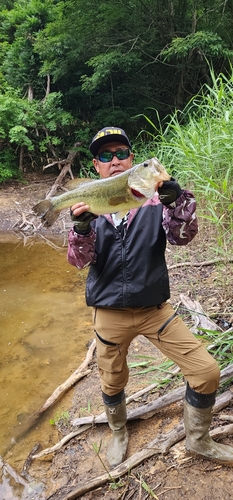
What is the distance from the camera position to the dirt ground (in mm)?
2148

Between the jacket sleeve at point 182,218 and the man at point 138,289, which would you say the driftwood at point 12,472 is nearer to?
the man at point 138,289

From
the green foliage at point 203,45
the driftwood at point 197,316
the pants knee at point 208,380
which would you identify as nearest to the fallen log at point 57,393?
the driftwood at point 197,316

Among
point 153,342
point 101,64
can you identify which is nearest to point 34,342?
point 153,342

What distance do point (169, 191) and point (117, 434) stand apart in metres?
1.84

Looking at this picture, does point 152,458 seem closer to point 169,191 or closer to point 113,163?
point 169,191

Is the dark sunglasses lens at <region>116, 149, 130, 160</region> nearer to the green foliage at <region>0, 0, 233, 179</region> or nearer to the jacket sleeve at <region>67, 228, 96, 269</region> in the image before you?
the jacket sleeve at <region>67, 228, 96, 269</region>

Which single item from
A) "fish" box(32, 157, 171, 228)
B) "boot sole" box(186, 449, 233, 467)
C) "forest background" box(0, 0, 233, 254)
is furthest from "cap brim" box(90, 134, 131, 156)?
"forest background" box(0, 0, 233, 254)

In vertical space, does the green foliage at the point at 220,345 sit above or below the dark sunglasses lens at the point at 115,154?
below

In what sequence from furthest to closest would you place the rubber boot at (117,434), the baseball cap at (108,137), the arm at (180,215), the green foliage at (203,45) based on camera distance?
the green foliage at (203,45) < the rubber boot at (117,434) < the baseball cap at (108,137) < the arm at (180,215)

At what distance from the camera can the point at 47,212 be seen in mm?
2312

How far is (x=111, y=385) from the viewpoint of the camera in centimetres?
246

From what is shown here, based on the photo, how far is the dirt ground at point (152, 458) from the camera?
7.05 ft

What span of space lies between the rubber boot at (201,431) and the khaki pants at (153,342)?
8 cm

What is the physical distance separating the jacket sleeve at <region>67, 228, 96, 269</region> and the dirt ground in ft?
4.60
